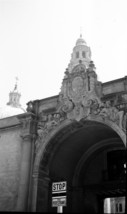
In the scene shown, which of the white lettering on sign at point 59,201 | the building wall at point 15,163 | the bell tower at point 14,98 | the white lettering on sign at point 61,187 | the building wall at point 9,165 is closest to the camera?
the white lettering on sign at point 59,201

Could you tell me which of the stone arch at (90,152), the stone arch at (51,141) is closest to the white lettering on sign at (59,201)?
Result: the stone arch at (51,141)

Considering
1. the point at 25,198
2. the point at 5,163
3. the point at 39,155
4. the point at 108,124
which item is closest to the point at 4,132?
the point at 5,163

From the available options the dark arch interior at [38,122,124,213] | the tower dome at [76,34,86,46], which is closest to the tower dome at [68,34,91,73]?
the tower dome at [76,34,86,46]

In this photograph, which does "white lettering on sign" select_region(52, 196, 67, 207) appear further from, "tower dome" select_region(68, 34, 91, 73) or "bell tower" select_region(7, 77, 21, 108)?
"bell tower" select_region(7, 77, 21, 108)

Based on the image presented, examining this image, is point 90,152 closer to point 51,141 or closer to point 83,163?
point 83,163

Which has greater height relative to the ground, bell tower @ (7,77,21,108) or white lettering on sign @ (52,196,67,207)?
bell tower @ (7,77,21,108)

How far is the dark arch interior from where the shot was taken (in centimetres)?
1973

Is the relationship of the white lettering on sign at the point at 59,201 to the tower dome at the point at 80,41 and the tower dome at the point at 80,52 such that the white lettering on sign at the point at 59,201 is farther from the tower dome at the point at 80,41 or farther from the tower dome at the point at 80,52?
the tower dome at the point at 80,41

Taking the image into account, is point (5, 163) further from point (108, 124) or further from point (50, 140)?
point (108, 124)

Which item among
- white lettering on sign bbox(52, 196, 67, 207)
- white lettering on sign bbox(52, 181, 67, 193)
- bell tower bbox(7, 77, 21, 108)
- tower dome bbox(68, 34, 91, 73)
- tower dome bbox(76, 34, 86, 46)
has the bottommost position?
white lettering on sign bbox(52, 196, 67, 207)

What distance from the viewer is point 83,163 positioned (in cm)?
Answer: 2206

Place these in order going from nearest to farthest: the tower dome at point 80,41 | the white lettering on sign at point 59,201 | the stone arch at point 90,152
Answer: the white lettering on sign at point 59,201
the stone arch at point 90,152
the tower dome at point 80,41

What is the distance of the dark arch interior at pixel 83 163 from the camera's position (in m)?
19.7

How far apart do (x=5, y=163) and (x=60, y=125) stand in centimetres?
510
